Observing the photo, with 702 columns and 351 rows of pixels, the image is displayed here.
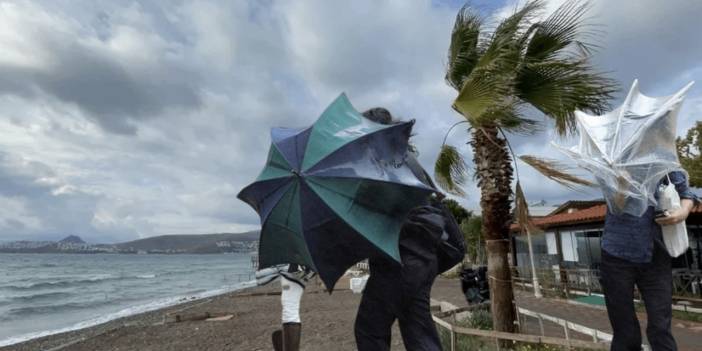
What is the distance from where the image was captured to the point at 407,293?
249 cm

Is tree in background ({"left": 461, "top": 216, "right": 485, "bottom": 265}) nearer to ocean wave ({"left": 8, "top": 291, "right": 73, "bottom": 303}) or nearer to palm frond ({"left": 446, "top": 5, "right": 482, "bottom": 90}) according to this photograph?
palm frond ({"left": 446, "top": 5, "right": 482, "bottom": 90})

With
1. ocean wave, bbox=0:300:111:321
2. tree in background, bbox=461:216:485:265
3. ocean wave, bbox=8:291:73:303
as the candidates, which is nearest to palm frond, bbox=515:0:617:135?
tree in background, bbox=461:216:485:265

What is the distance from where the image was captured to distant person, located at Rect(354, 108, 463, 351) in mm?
2473

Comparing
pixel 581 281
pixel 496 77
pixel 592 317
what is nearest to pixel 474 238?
pixel 581 281

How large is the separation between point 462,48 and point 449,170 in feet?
7.37

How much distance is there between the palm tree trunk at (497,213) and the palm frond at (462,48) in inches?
29.9

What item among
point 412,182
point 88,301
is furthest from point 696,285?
point 88,301

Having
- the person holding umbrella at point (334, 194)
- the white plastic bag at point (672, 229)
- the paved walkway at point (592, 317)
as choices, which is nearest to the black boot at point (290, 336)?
the person holding umbrella at point (334, 194)

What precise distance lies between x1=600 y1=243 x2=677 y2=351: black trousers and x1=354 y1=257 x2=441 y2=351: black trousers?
3.79 ft

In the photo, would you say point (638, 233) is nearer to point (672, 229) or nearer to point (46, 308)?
point (672, 229)

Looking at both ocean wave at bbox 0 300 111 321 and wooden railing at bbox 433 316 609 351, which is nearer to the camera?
wooden railing at bbox 433 316 609 351

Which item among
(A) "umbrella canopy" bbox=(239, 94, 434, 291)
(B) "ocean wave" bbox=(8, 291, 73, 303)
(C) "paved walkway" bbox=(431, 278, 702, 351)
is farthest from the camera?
(B) "ocean wave" bbox=(8, 291, 73, 303)

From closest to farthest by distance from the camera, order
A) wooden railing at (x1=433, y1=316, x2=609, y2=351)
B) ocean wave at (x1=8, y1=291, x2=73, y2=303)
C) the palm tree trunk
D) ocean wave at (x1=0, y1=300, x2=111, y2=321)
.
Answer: wooden railing at (x1=433, y1=316, x2=609, y2=351)
the palm tree trunk
ocean wave at (x1=0, y1=300, x2=111, y2=321)
ocean wave at (x1=8, y1=291, x2=73, y2=303)

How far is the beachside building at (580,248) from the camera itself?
36.2ft
